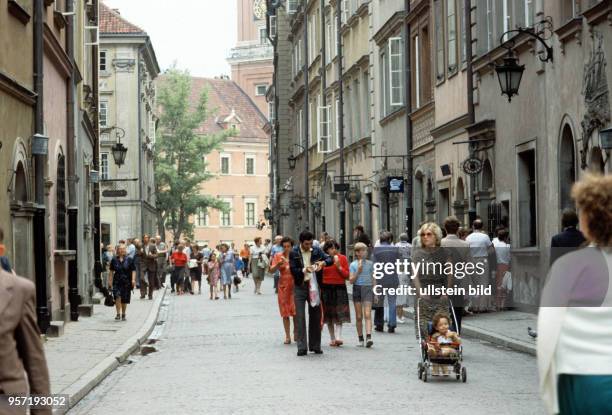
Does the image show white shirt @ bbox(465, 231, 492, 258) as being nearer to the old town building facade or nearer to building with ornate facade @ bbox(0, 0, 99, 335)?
the old town building facade

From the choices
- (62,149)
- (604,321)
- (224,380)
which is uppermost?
(62,149)

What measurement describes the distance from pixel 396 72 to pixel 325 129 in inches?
570

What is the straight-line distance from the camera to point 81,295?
30.2 meters

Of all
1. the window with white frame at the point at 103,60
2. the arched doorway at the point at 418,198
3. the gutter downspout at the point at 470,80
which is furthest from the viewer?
the window with white frame at the point at 103,60

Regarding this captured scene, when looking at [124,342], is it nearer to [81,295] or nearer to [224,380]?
[224,380]

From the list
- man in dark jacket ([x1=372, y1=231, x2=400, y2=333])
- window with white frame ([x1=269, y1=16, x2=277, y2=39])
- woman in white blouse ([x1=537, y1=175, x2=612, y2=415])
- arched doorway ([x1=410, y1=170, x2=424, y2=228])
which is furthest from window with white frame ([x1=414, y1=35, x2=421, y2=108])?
window with white frame ([x1=269, y1=16, x2=277, y2=39])

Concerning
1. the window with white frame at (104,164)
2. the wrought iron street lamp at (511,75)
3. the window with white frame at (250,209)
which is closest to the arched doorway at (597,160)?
the wrought iron street lamp at (511,75)

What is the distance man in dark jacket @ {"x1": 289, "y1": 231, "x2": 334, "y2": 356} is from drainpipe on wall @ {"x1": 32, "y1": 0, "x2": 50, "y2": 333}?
3.67 metres

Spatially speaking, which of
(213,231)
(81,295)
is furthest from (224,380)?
(213,231)

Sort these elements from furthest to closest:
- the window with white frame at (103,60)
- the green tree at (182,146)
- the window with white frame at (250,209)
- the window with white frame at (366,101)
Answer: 1. the window with white frame at (250,209)
2. the green tree at (182,146)
3. the window with white frame at (103,60)
4. the window with white frame at (366,101)

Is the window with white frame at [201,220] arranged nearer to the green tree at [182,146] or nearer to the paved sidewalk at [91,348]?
the green tree at [182,146]

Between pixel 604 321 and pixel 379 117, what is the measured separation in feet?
126

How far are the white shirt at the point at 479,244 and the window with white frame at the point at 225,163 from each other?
95975 millimetres

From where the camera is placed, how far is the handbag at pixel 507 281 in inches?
1037
